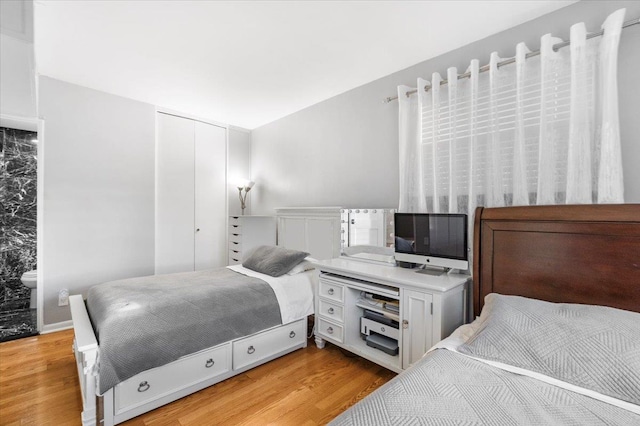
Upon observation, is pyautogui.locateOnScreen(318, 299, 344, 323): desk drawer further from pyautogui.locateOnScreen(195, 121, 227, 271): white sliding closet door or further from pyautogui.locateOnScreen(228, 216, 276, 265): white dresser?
pyautogui.locateOnScreen(195, 121, 227, 271): white sliding closet door

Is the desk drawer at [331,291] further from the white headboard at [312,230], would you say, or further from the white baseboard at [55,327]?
the white baseboard at [55,327]

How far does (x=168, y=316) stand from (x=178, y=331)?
11cm

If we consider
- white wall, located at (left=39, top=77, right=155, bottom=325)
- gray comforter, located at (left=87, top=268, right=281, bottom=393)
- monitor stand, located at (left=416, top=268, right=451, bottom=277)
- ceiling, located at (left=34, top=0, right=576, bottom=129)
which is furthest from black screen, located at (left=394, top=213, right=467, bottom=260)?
white wall, located at (left=39, top=77, right=155, bottom=325)

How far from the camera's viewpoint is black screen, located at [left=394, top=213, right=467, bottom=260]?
1.99 metres

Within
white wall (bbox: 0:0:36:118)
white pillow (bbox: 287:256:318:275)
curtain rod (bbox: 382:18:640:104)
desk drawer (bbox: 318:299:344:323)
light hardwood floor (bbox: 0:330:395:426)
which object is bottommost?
light hardwood floor (bbox: 0:330:395:426)

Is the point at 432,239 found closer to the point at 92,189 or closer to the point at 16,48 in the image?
→ the point at 16,48

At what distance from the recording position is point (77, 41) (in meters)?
2.25

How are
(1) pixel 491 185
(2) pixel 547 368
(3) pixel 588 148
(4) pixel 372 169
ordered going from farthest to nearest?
1. (4) pixel 372 169
2. (1) pixel 491 185
3. (3) pixel 588 148
4. (2) pixel 547 368

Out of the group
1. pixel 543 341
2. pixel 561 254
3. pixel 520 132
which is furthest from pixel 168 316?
pixel 520 132

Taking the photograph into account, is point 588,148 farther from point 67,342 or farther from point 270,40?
point 67,342

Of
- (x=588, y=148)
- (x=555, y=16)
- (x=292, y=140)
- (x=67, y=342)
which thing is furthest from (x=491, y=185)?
(x=67, y=342)

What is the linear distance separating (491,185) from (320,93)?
2.01 meters

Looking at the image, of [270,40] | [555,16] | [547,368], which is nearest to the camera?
[547,368]

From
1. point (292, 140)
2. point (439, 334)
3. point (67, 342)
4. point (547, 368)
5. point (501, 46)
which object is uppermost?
point (501, 46)
